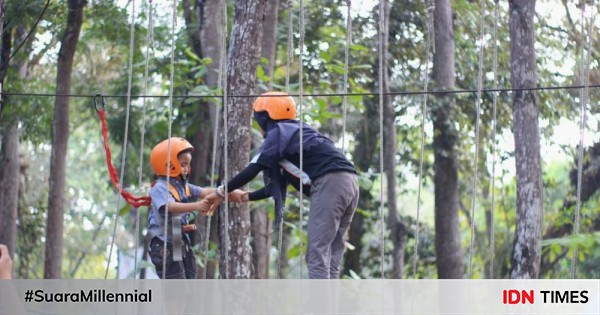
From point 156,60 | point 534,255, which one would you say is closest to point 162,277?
point 534,255

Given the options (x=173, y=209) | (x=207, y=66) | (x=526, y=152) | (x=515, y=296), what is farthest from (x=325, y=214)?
(x=207, y=66)

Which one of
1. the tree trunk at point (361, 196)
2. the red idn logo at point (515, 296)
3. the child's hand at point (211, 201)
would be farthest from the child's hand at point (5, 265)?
the tree trunk at point (361, 196)

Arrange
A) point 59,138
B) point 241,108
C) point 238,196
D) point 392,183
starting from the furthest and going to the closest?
point 392,183
point 59,138
point 241,108
point 238,196

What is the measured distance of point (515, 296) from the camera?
677 centimetres

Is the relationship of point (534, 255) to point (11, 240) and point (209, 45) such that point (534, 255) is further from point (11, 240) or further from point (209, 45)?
point (11, 240)

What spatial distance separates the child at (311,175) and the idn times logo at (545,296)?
1324 mm

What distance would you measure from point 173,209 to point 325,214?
0.81 m

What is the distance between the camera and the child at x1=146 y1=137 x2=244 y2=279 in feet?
18.7

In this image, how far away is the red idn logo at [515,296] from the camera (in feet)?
22.1

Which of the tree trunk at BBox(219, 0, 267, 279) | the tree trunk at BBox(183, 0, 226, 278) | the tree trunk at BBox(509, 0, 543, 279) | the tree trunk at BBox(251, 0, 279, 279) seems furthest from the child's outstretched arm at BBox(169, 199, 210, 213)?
the tree trunk at BBox(183, 0, 226, 278)

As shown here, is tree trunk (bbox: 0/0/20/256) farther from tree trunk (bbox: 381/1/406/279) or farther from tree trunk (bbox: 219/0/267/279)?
tree trunk (bbox: 219/0/267/279)

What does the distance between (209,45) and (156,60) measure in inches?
57.2

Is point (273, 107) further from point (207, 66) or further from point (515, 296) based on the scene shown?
point (207, 66)

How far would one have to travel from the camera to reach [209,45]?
380 inches
